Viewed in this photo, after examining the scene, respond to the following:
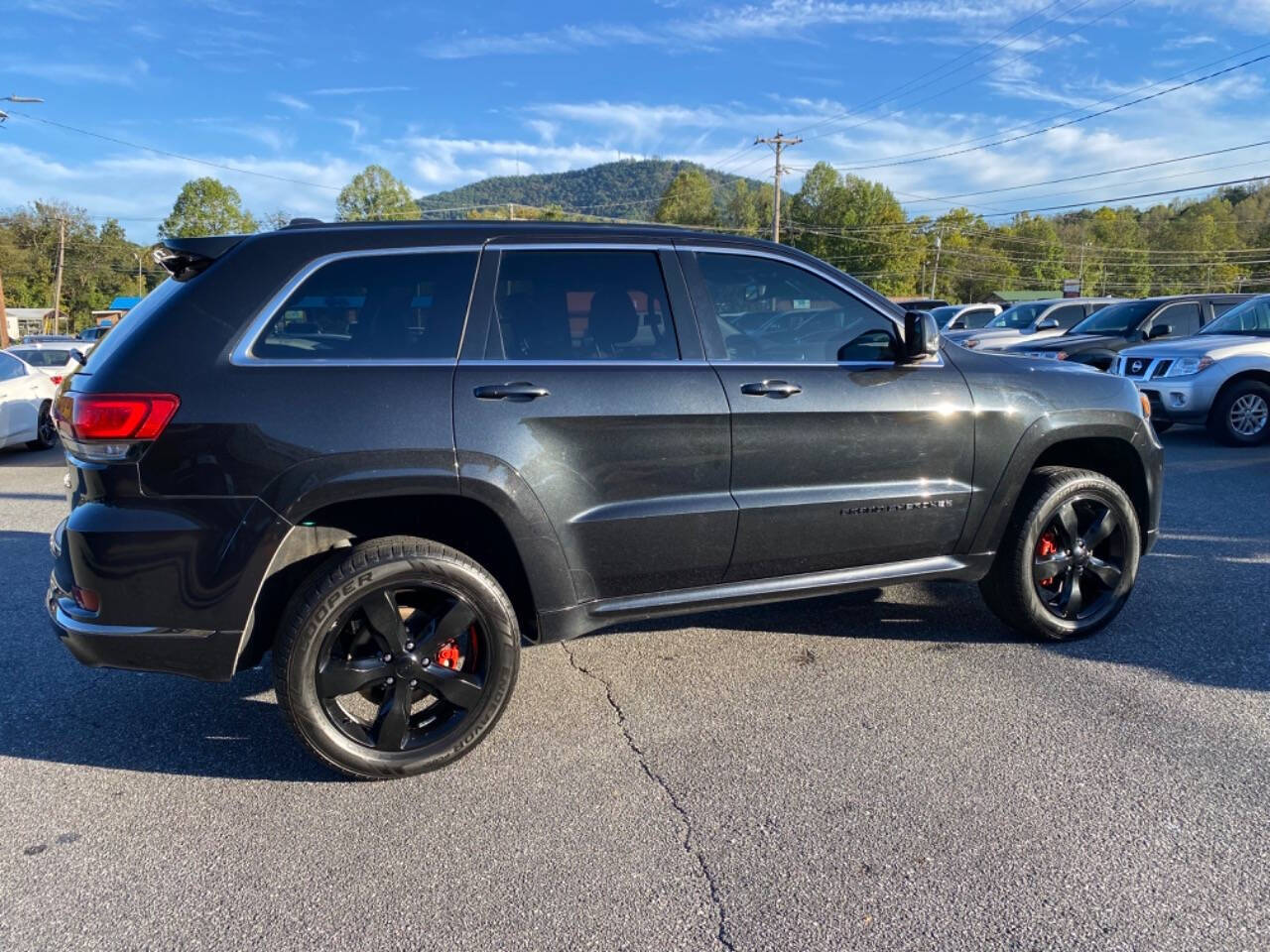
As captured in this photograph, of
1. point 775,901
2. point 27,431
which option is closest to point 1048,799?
point 775,901

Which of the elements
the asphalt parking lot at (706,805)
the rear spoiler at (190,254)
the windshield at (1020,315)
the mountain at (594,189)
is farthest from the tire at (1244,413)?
the mountain at (594,189)

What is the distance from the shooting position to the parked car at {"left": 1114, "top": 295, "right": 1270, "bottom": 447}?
32.5 ft

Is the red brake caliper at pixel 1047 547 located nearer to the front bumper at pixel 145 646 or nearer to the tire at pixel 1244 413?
the front bumper at pixel 145 646

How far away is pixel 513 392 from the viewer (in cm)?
307

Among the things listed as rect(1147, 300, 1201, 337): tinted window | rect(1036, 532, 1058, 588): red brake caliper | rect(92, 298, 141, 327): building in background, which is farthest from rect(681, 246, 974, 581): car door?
rect(1147, 300, 1201, 337): tinted window

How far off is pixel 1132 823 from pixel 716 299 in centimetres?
233

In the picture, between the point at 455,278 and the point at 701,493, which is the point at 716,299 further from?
the point at 455,278

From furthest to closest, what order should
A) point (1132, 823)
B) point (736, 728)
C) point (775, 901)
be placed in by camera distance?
point (736, 728)
point (1132, 823)
point (775, 901)

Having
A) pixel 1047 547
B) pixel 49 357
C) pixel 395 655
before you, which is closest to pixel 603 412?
pixel 395 655

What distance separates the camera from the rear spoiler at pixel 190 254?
2988 millimetres

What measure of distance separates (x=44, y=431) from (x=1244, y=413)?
14787 mm

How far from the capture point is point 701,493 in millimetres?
3359

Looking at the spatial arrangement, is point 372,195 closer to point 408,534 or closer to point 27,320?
point 27,320

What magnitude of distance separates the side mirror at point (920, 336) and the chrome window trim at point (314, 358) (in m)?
1.80
